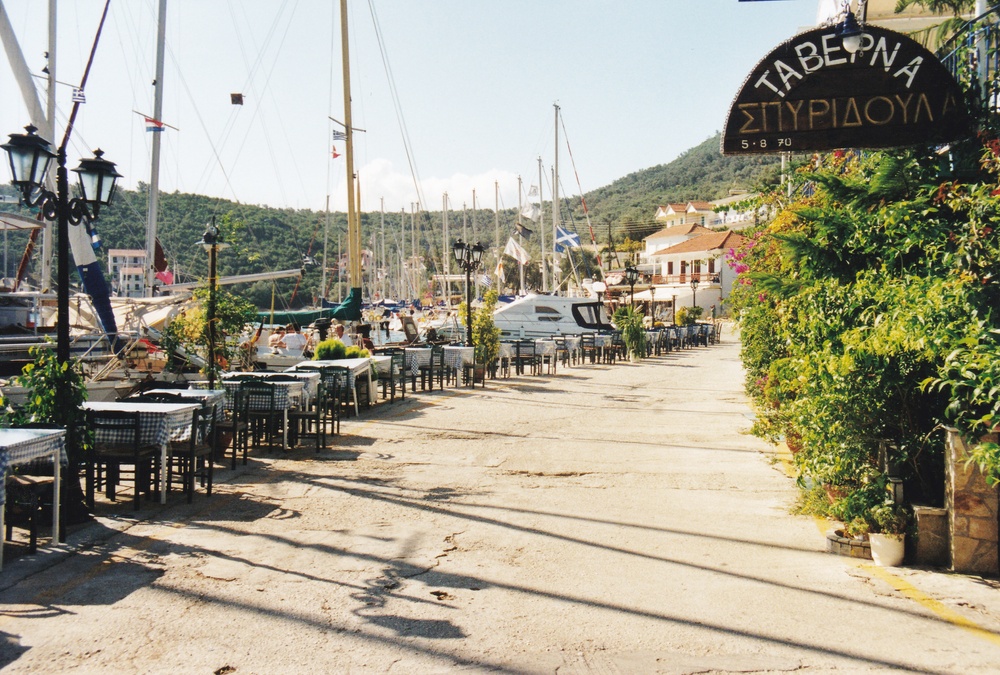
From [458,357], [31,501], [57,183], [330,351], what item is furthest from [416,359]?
[31,501]

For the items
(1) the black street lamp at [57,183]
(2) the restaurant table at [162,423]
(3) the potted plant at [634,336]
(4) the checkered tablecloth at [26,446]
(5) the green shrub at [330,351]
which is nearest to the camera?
(4) the checkered tablecloth at [26,446]

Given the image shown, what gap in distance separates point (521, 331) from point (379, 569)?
116 feet

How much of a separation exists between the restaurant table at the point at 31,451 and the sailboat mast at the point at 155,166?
16.0 metres

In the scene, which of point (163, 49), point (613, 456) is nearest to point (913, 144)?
point (613, 456)

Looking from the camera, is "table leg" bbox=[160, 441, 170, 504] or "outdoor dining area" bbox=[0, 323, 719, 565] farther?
"table leg" bbox=[160, 441, 170, 504]

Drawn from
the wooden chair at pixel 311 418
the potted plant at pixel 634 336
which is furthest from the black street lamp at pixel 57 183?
the potted plant at pixel 634 336

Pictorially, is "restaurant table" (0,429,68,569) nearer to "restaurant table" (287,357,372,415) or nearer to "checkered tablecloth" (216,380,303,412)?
"checkered tablecloth" (216,380,303,412)

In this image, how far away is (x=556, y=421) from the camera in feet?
47.5

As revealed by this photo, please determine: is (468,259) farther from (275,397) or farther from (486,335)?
(275,397)

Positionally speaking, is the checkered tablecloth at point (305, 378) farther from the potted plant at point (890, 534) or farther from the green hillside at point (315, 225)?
the potted plant at point (890, 534)

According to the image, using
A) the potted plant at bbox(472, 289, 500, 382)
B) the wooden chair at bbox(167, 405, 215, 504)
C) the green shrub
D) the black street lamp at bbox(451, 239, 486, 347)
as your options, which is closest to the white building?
the black street lamp at bbox(451, 239, 486, 347)

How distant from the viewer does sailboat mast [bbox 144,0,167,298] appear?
21.2m

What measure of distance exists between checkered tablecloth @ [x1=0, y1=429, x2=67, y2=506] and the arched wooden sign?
5983 mm

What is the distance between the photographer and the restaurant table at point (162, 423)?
307 inches
